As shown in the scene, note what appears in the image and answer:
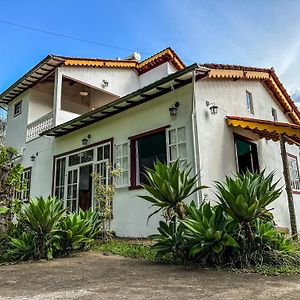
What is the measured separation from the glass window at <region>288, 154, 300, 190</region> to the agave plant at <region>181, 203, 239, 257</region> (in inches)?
303

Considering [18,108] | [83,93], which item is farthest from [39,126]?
[18,108]

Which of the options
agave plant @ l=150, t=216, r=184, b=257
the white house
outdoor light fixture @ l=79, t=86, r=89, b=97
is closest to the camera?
agave plant @ l=150, t=216, r=184, b=257

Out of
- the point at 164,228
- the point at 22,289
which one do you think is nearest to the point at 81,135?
the point at 164,228

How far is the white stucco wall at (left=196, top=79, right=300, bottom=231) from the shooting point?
27.8ft

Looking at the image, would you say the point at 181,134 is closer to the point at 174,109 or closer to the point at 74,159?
the point at 174,109

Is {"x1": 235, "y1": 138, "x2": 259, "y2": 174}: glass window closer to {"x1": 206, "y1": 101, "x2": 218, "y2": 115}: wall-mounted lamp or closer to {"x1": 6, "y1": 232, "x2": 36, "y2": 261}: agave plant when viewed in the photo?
{"x1": 206, "y1": 101, "x2": 218, "y2": 115}: wall-mounted lamp

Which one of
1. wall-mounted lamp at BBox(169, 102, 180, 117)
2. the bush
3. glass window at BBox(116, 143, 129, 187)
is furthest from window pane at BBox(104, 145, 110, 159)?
the bush

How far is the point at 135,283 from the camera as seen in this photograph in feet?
13.5

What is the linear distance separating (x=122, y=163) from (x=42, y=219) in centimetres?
393

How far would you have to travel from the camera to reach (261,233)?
532cm

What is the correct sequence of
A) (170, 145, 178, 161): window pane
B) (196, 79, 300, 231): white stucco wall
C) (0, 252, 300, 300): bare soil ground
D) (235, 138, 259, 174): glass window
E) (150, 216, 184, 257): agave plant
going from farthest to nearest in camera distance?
(235, 138, 259, 174): glass window < (170, 145, 178, 161): window pane < (196, 79, 300, 231): white stucco wall < (150, 216, 184, 257): agave plant < (0, 252, 300, 300): bare soil ground

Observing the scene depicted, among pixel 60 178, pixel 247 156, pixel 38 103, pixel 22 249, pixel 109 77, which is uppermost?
pixel 109 77

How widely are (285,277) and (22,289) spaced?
3.47 m

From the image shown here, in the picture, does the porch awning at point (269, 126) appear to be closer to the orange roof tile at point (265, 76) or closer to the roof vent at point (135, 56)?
the orange roof tile at point (265, 76)
